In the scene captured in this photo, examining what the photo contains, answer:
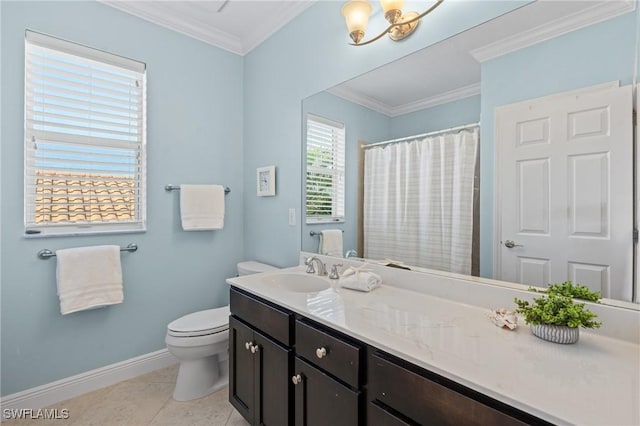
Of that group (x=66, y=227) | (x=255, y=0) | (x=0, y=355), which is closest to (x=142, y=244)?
(x=66, y=227)

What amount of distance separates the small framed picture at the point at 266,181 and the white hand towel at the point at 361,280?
1061mm

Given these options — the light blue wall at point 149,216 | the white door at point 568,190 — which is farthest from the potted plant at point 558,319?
the light blue wall at point 149,216

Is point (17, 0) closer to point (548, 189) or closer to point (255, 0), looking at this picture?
point (255, 0)

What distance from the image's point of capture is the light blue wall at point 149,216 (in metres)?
1.68

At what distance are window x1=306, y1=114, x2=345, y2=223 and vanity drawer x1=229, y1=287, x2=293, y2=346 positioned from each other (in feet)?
2.39

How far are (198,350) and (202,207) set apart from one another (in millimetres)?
1040

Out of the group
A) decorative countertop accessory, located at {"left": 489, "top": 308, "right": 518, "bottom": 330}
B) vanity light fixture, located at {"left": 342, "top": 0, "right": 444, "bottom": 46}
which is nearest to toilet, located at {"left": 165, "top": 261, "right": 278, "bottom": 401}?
decorative countertop accessory, located at {"left": 489, "top": 308, "right": 518, "bottom": 330}

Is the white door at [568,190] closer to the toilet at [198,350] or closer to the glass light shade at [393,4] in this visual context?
the glass light shade at [393,4]

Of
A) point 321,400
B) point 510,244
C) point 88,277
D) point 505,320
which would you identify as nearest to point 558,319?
point 505,320

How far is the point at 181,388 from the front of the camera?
1.84 metres

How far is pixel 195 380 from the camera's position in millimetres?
1856

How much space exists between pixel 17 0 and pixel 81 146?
0.84 meters

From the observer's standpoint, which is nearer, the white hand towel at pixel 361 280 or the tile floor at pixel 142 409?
the white hand towel at pixel 361 280

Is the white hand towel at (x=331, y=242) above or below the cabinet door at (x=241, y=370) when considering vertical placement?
above
